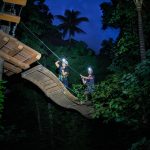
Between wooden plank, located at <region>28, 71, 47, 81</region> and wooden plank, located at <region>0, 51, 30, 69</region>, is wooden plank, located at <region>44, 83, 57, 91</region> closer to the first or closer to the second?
wooden plank, located at <region>28, 71, 47, 81</region>

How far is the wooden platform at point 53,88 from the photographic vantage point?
1455cm

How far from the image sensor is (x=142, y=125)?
11.1 metres

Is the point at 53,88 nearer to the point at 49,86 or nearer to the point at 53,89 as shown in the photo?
the point at 53,89

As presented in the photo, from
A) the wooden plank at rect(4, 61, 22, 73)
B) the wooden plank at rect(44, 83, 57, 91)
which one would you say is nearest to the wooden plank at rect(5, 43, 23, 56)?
the wooden plank at rect(4, 61, 22, 73)

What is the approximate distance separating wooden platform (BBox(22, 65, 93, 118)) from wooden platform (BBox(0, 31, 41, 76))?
5.35ft

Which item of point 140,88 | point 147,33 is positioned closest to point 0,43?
point 140,88

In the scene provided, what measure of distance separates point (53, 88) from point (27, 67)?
2907 millimetres

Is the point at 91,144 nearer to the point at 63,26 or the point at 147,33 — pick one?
the point at 147,33

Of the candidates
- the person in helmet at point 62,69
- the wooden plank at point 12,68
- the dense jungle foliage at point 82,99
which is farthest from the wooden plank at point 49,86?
the wooden plank at point 12,68

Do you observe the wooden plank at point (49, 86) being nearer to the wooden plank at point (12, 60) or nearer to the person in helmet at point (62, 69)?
the person in helmet at point (62, 69)

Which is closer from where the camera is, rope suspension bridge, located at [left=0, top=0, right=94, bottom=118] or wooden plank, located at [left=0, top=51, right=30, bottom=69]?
rope suspension bridge, located at [left=0, top=0, right=94, bottom=118]

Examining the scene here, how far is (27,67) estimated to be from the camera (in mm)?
12570

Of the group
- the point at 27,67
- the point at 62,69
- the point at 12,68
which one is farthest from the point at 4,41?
the point at 62,69

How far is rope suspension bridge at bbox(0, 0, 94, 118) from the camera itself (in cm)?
1174
